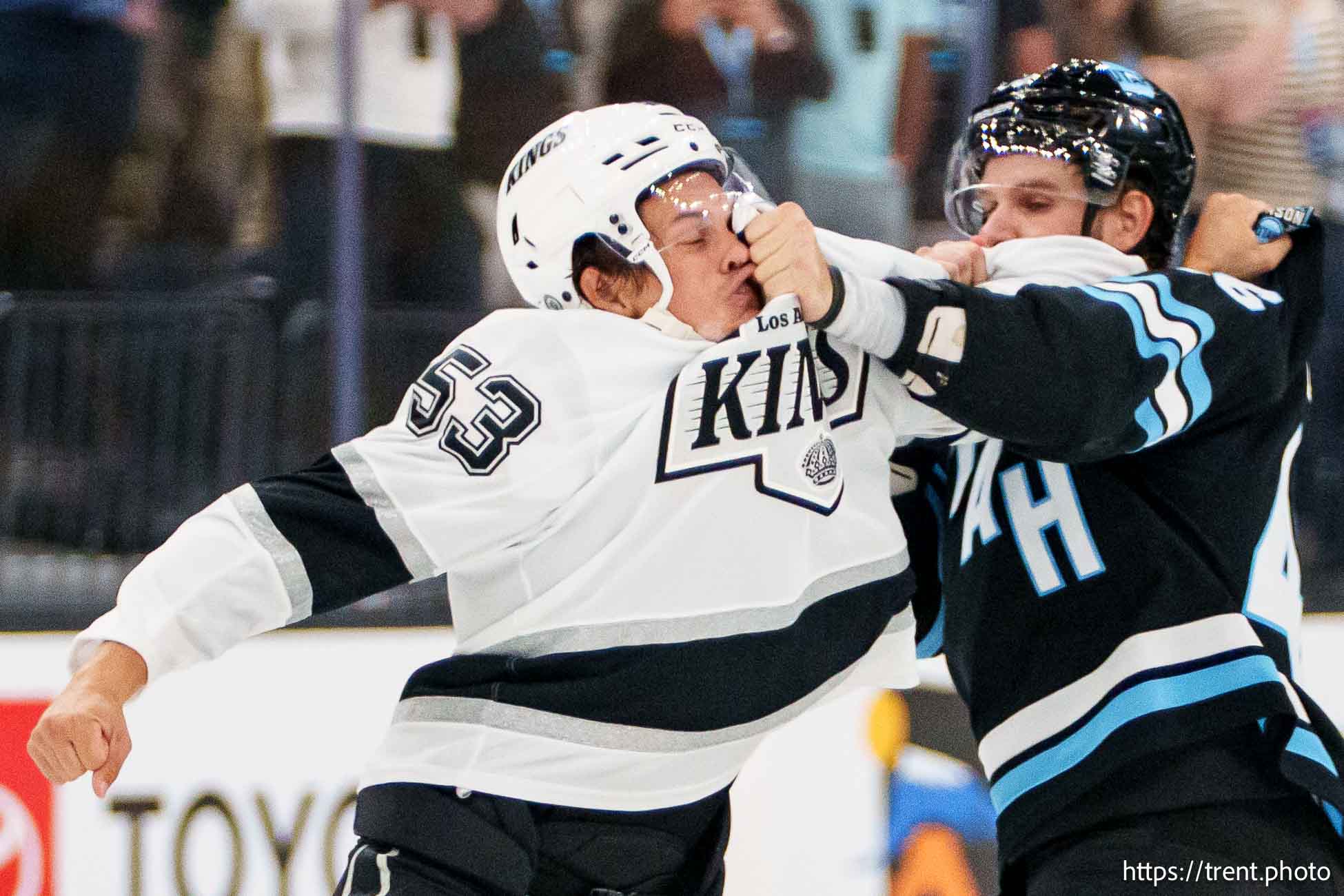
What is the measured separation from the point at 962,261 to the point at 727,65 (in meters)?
1.83

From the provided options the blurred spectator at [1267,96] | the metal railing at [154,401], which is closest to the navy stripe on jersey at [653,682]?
the metal railing at [154,401]

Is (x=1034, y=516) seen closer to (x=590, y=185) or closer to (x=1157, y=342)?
(x=1157, y=342)

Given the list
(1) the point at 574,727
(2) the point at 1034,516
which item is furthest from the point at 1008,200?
(1) the point at 574,727

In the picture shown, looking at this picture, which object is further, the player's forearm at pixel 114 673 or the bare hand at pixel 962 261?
the bare hand at pixel 962 261

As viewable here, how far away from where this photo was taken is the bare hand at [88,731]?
165 cm

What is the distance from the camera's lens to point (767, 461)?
1875 millimetres

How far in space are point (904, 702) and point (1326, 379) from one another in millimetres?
1283

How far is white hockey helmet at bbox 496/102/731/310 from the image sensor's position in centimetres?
192

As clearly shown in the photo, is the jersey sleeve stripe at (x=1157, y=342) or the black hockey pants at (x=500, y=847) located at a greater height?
the jersey sleeve stripe at (x=1157, y=342)

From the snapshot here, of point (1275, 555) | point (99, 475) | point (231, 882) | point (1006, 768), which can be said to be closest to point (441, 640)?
point (231, 882)

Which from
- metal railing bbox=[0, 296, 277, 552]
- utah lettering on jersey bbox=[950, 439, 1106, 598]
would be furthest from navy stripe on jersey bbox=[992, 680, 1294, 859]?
metal railing bbox=[0, 296, 277, 552]

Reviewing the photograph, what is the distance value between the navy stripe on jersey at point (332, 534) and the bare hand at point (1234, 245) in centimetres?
106

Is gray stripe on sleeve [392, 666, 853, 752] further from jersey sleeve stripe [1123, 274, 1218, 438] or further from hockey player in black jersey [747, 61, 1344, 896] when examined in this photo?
jersey sleeve stripe [1123, 274, 1218, 438]

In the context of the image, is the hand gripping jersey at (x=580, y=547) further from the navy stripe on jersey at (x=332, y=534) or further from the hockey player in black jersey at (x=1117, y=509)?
the hockey player in black jersey at (x=1117, y=509)
